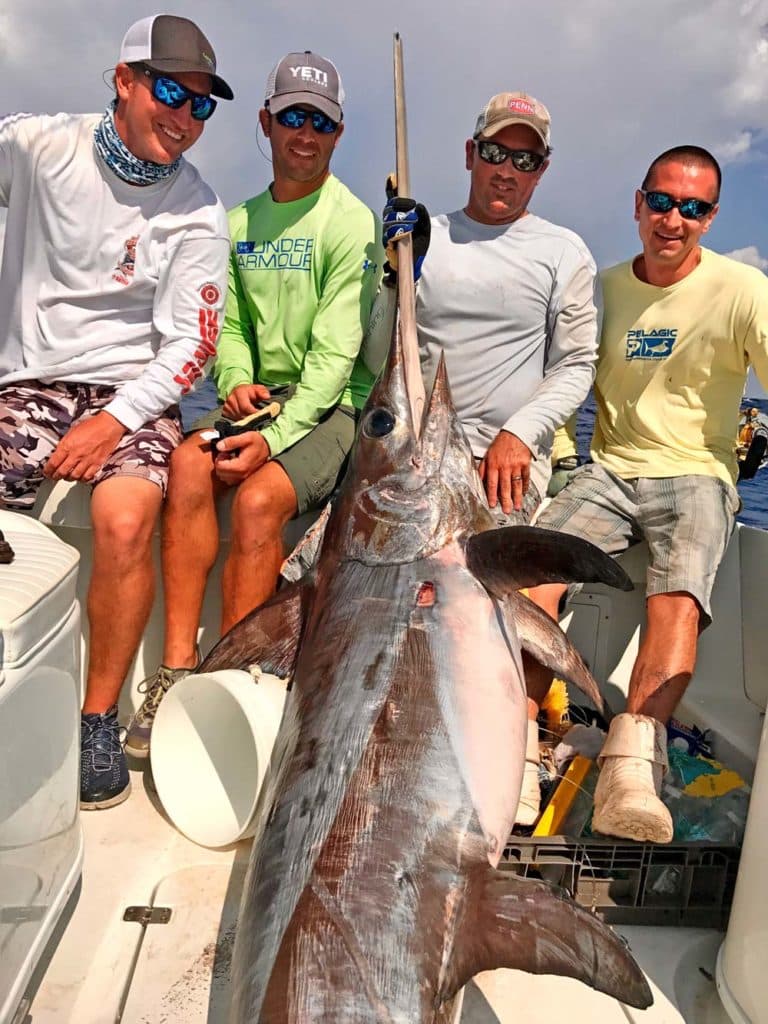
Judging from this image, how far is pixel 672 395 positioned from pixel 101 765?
8.20 ft

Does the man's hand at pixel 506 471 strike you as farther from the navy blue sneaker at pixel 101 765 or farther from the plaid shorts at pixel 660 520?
the navy blue sneaker at pixel 101 765

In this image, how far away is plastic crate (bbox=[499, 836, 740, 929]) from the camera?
2178 mm

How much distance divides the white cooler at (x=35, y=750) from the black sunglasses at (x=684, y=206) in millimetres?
2580

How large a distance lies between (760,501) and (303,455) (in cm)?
1296

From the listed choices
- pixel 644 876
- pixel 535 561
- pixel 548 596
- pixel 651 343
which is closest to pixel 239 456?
pixel 548 596

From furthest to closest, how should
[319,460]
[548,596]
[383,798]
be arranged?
1. [319,460]
2. [548,596]
3. [383,798]

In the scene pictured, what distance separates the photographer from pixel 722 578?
3352mm

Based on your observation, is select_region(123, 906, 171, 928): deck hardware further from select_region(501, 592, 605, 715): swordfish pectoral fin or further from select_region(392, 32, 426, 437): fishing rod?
select_region(392, 32, 426, 437): fishing rod

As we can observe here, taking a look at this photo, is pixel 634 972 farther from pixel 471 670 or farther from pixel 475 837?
pixel 471 670

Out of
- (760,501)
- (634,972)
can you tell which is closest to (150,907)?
(634,972)

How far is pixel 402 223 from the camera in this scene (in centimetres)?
288

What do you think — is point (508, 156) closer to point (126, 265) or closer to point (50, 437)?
point (126, 265)

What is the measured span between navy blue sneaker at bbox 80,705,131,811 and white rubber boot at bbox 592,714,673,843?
1469 millimetres

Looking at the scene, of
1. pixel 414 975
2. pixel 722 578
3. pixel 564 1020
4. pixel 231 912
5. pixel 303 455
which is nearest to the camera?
pixel 414 975
